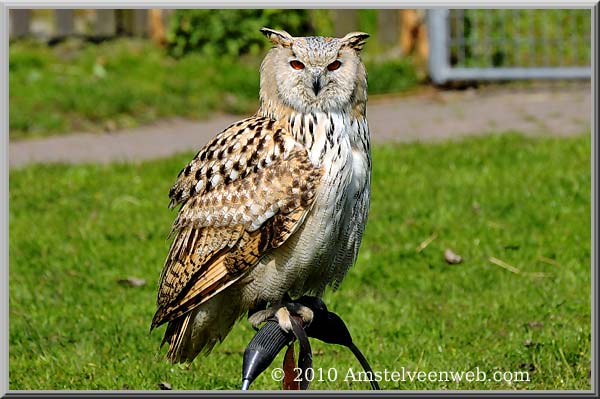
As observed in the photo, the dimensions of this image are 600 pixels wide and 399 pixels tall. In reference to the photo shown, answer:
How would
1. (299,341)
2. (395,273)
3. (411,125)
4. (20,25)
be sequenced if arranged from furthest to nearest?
(20,25) → (411,125) → (395,273) → (299,341)

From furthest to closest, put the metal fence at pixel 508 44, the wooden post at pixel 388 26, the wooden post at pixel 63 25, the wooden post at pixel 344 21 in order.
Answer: the wooden post at pixel 63 25, the wooden post at pixel 388 26, the wooden post at pixel 344 21, the metal fence at pixel 508 44

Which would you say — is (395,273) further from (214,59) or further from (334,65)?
(214,59)

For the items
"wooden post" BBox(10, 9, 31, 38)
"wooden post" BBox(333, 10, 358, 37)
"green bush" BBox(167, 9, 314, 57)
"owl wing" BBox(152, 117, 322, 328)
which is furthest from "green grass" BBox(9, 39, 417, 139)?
"owl wing" BBox(152, 117, 322, 328)

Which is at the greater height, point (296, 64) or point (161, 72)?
point (296, 64)

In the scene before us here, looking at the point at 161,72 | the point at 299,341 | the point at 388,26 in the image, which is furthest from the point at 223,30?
the point at 299,341

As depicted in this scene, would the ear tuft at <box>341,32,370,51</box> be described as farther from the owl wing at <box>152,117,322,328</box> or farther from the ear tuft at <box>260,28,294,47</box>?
the owl wing at <box>152,117,322,328</box>

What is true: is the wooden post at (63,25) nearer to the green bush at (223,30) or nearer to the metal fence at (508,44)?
the green bush at (223,30)

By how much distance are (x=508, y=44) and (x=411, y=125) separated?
2.36 metres

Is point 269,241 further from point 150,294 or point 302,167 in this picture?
point 150,294

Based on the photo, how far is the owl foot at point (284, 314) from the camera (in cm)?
412

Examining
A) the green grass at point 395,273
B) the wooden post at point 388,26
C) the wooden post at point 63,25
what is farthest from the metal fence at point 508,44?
the wooden post at point 63,25

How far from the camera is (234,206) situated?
4.32 metres

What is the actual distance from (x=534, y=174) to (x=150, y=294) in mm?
3094


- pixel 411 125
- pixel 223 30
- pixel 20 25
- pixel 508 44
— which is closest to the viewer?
pixel 411 125
